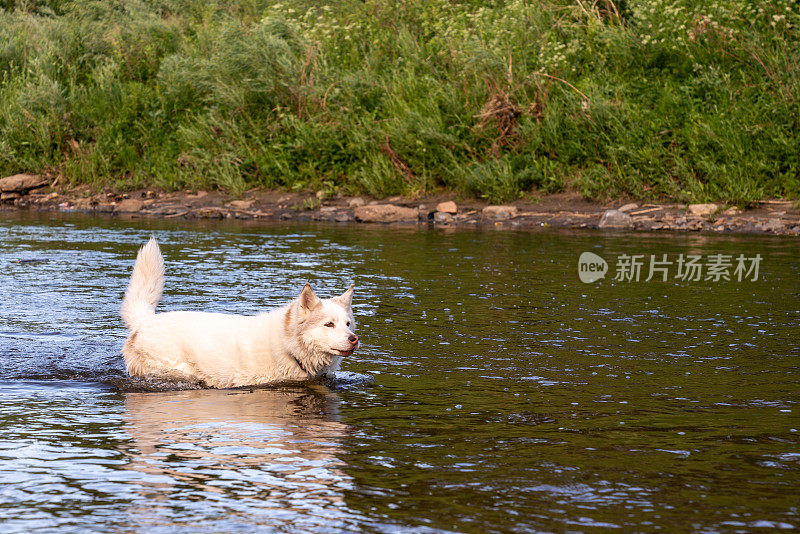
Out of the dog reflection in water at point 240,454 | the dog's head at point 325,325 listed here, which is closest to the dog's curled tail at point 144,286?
the dog reflection in water at point 240,454

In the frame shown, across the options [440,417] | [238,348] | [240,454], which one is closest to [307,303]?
[238,348]

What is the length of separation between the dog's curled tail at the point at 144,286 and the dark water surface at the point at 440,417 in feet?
1.68

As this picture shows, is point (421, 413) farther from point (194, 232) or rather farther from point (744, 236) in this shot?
point (194, 232)

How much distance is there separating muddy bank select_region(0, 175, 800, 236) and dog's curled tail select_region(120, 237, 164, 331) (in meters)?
11.9

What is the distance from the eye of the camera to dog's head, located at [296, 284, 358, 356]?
6.83m

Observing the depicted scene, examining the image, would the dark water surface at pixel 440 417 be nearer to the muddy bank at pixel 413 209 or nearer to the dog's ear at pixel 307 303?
the dog's ear at pixel 307 303

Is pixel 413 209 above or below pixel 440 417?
above

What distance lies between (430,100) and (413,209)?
2.59 metres

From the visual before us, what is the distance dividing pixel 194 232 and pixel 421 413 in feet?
42.0

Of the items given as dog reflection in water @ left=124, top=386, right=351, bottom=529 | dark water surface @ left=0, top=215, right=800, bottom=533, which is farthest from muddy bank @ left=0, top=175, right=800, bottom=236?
dog reflection in water @ left=124, top=386, right=351, bottom=529

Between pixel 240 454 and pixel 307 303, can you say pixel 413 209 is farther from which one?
pixel 240 454

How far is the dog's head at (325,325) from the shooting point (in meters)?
6.83

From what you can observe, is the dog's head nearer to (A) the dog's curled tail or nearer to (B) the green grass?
(A) the dog's curled tail

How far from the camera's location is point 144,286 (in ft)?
24.8
